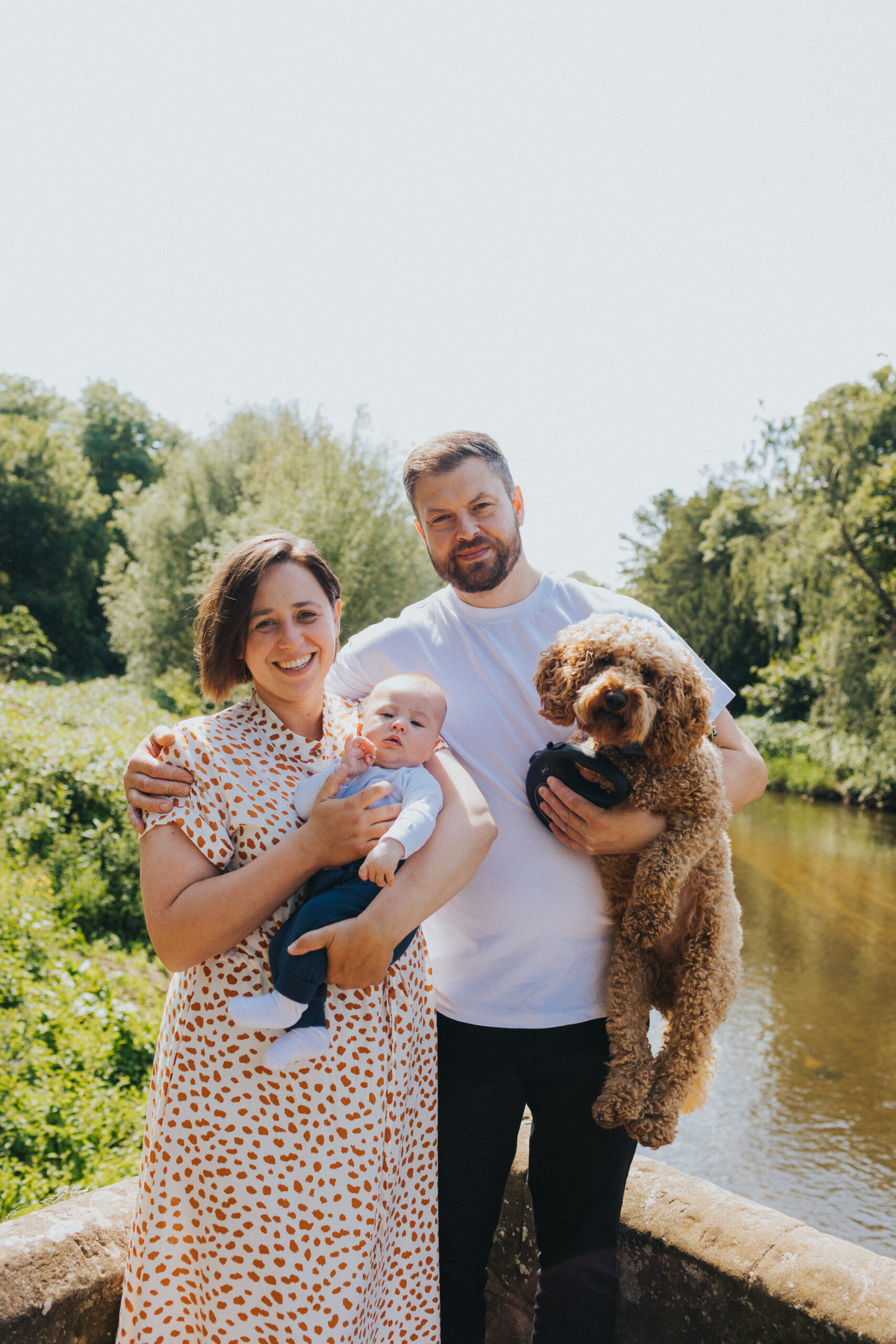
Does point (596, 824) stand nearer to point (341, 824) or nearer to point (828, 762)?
point (341, 824)

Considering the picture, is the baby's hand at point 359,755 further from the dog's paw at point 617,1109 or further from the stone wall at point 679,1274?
the stone wall at point 679,1274

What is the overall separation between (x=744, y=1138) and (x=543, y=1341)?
5195 millimetres

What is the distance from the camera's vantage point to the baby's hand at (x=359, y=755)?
1901 millimetres

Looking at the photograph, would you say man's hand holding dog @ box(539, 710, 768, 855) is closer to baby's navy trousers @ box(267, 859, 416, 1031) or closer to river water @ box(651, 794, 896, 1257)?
baby's navy trousers @ box(267, 859, 416, 1031)

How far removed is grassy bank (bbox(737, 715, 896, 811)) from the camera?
1841 centimetres

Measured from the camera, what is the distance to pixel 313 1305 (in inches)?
65.6

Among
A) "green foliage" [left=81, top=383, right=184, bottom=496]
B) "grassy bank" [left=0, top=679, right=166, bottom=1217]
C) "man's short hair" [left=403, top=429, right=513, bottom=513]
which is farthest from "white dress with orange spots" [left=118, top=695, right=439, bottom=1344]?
"green foliage" [left=81, top=383, right=184, bottom=496]

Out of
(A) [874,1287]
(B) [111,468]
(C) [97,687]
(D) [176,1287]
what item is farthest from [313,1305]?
(B) [111,468]

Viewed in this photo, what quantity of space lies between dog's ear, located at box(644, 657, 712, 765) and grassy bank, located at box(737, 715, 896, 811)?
1382cm

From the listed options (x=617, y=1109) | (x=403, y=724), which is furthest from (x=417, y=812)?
(x=617, y=1109)

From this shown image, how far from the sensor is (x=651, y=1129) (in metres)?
2.04

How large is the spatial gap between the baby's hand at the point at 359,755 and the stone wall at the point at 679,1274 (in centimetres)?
112

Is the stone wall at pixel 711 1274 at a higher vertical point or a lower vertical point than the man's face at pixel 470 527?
lower

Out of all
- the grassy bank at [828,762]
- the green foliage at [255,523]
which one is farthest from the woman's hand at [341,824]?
the green foliage at [255,523]
